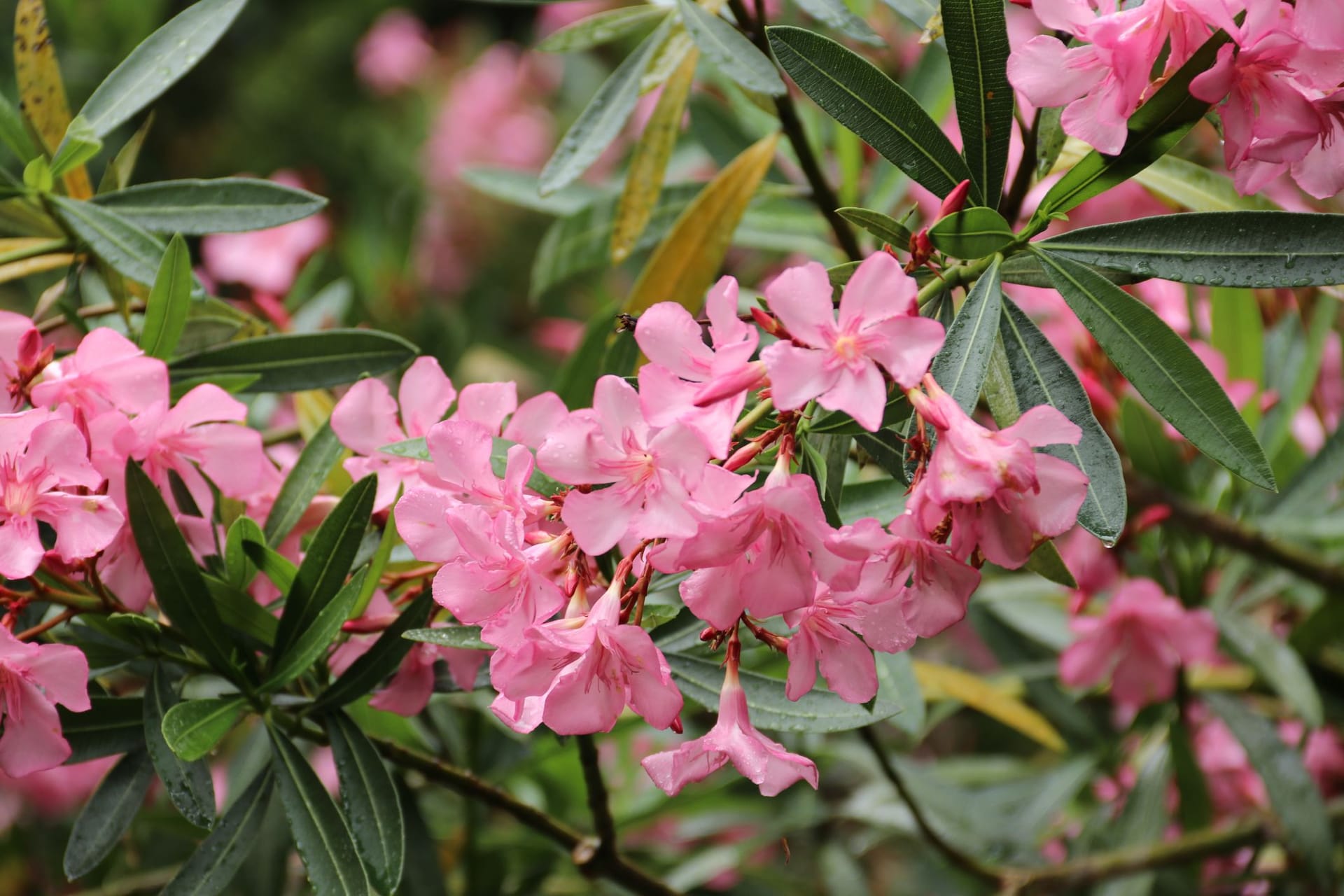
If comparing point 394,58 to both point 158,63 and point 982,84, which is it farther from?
point 982,84

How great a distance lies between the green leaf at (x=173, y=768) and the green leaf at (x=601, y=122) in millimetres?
409

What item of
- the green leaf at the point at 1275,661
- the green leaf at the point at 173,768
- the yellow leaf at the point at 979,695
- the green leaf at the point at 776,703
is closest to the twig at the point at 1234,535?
the green leaf at the point at 1275,661

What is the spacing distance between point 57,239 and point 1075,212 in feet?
3.95

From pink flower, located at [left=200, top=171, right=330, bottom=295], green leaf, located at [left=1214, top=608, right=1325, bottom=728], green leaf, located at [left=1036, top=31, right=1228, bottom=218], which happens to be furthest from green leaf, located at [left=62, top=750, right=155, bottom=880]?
pink flower, located at [left=200, top=171, right=330, bottom=295]

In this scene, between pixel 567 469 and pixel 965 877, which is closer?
pixel 567 469

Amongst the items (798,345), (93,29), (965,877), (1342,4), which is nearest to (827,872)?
(965,877)

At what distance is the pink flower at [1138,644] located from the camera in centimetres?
105

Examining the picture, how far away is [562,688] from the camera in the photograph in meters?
0.51

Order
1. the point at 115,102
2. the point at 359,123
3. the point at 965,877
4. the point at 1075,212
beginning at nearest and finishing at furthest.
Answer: the point at 115,102
the point at 965,877
the point at 1075,212
the point at 359,123

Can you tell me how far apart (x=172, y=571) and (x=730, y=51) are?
0.47m

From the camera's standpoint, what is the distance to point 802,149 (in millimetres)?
895

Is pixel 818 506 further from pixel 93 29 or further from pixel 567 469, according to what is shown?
pixel 93 29

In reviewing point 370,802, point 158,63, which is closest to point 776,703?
point 370,802

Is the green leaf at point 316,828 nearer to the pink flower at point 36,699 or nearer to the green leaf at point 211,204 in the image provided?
the pink flower at point 36,699
